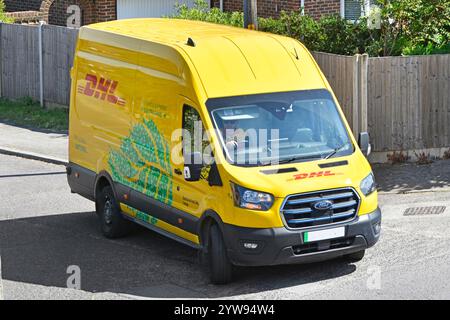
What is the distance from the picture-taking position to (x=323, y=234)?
11953mm

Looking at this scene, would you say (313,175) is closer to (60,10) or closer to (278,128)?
(278,128)

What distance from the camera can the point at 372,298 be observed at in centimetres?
1141

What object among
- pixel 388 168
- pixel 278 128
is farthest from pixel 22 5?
pixel 278 128

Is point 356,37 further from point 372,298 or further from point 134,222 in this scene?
point 372,298

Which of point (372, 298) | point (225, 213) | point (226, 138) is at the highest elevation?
point (226, 138)

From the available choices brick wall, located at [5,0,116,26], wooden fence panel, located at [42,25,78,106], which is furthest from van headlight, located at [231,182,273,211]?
brick wall, located at [5,0,116,26]

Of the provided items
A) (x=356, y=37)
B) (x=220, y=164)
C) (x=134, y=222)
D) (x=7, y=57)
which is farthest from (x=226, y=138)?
(x=7, y=57)

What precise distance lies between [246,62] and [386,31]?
765cm

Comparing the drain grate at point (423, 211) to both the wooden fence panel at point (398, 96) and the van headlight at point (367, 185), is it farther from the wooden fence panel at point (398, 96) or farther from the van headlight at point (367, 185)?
the van headlight at point (367, 185)

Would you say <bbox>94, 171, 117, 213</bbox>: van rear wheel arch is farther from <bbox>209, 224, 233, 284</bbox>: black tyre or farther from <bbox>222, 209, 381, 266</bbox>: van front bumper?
<bbox>222, 209, 381, 266</bbox>: van front bumper

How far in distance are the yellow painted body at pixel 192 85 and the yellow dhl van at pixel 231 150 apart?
15 mm

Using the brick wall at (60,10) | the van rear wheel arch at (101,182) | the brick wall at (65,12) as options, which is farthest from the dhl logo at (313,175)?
the brick wall at (65,12)

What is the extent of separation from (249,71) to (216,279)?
8.00ft

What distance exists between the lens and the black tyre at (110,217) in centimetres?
1441
